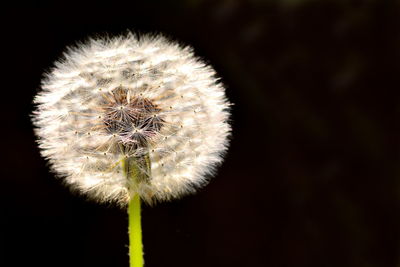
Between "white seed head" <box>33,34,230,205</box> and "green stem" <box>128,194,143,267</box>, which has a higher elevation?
"white seed head" <box>33,34,230,205</box>

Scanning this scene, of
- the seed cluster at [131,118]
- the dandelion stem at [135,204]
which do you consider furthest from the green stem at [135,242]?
the seed cluster at [131,118]

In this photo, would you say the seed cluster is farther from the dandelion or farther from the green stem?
the green stem

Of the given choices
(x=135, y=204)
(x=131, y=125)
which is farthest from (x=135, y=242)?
(x=131, y=125)

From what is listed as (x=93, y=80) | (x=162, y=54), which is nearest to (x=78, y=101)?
(x=93, y=80)

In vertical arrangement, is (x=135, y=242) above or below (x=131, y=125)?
below

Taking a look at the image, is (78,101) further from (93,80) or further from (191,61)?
(191,61)

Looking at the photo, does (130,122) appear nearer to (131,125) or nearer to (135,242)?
(131,125)

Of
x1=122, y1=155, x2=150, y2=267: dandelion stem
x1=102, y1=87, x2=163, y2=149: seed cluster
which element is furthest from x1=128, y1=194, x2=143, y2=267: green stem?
x1=102, y1=87, x2=163, y2=149: seed cluster

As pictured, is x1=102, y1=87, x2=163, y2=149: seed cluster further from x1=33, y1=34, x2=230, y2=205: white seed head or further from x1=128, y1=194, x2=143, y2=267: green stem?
x1=128, y1=194, x2=143, y2=267: green stem

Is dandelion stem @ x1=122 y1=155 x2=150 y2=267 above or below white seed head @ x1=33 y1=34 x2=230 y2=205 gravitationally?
below
